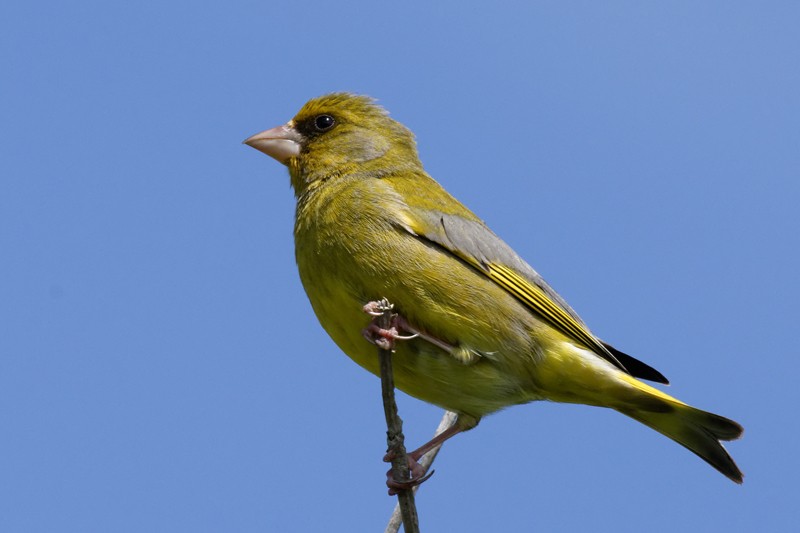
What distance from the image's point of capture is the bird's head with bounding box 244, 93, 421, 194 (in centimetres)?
537

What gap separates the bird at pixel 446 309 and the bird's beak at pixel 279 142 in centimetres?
11

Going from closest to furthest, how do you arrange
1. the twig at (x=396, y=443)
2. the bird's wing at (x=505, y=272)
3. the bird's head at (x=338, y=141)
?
the twig at (x=396, y=443)
the bird's wing at (x=505, y=272)
the bird's head at (x=338, y=141)

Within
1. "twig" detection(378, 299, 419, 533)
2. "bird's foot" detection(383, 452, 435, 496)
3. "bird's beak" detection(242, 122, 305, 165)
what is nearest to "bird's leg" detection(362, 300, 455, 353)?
"twig" detection(378, 299, 419, 533)

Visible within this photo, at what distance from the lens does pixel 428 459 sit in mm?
4871

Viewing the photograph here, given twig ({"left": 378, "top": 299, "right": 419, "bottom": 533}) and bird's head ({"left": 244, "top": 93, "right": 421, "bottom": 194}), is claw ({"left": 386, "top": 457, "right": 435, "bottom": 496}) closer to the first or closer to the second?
twig ({"left": 378, "top": 299, "right": 419, "bottom": 533})

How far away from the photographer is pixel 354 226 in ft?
15.2

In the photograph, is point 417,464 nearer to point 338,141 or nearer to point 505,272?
point 505,272

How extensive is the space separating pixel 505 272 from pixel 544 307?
0.26 meters

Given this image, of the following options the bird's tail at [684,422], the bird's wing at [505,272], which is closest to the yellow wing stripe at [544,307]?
the bird's wing at [505,272]

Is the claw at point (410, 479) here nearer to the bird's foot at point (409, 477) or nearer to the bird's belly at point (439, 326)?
the bird's foot at point (409, 477)

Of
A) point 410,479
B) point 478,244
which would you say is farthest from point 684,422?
point 410,479

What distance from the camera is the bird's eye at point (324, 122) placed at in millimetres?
5633

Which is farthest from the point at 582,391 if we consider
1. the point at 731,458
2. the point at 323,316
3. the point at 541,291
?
the point at 323,316

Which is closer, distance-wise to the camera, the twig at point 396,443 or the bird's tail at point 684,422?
the twig at point 396,443
